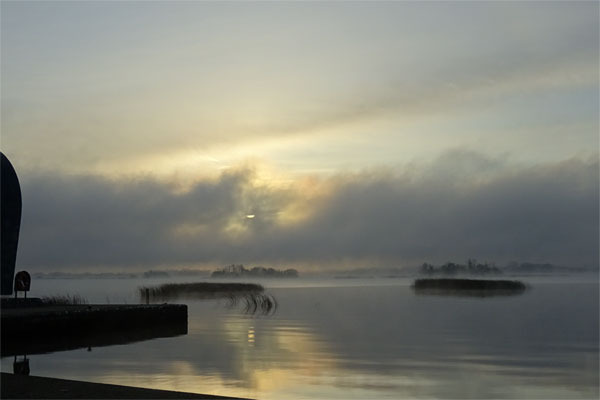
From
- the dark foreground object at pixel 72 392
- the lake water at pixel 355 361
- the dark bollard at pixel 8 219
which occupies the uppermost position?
the dark bollard at pixel 8 219

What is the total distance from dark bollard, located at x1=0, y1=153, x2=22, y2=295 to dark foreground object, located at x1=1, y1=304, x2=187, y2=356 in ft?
7.31

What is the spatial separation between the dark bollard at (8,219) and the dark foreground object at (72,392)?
842 inches

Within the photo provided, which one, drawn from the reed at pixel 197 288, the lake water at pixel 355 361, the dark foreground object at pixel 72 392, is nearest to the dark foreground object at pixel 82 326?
the lake water at pixel 355 361

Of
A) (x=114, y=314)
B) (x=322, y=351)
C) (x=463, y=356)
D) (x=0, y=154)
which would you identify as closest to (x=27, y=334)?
(x=114, y=314)

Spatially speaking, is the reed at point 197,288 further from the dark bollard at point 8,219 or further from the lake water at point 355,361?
the dark bollard at point 8,219

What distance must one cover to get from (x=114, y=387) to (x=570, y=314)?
55099mm

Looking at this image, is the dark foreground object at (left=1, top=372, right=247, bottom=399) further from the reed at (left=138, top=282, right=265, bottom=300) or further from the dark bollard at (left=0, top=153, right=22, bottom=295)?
the reed at (left=138, top=282, right=265, bottom=300)

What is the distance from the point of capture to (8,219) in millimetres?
37125

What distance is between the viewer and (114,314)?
123 ft

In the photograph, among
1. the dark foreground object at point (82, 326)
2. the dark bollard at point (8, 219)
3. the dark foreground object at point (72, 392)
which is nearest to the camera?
the dark foreground object at point (72, 392)

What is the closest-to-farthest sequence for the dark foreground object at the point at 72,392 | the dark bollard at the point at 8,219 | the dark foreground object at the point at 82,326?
the dark foreground object at the point at 72,392, the dark foreground object at the point at 82,326, the dark bollard at the point at 8,219

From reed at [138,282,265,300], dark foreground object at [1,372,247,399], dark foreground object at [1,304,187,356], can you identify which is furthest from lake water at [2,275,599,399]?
reed at [138,282,265,300]

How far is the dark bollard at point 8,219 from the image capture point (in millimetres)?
36875

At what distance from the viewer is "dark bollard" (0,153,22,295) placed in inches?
1452
